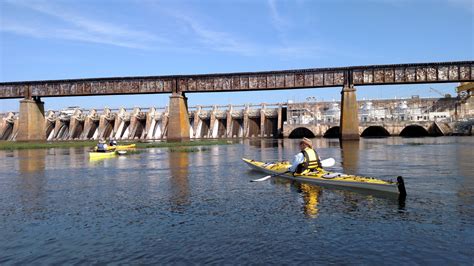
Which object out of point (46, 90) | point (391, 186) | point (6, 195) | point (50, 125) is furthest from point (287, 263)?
point (50, 125)

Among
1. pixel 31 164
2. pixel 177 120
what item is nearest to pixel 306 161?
pixel 31 164

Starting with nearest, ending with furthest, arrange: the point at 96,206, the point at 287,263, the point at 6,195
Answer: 1. the point at 287,263
2. the point at 96,206
3. the point at 6,195

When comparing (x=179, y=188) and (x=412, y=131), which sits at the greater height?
(x=412, y=131)

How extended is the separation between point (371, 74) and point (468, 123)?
27206 mm

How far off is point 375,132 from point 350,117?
35.4m

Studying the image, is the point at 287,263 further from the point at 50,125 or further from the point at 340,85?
the point at 50,125

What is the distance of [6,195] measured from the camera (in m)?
16.3

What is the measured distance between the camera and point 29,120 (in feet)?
225

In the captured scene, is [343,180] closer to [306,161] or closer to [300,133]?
[306,161]

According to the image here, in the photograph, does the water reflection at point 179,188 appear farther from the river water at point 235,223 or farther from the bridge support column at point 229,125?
the bridge support column at point 229,125

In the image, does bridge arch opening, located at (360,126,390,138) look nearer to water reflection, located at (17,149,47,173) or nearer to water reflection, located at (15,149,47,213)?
water reflection, located at (17,149,47,173)

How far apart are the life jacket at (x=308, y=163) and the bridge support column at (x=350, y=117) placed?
39997 mm

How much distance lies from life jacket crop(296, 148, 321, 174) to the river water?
2.51ft

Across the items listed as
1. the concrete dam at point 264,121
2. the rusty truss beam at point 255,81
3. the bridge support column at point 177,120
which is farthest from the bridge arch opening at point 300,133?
the bridge support column at point 177,120
